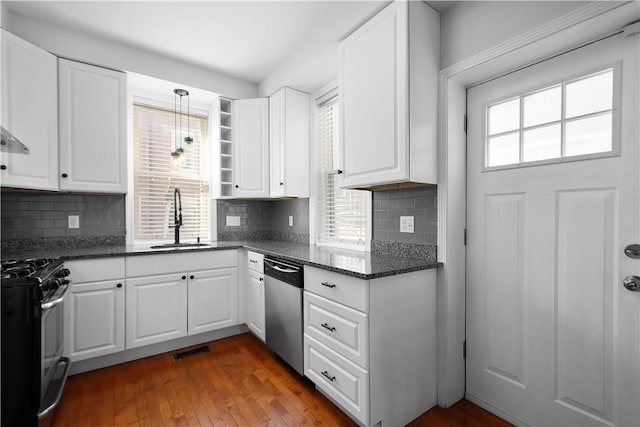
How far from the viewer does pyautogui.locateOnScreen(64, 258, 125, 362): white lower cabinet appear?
220 centimetres

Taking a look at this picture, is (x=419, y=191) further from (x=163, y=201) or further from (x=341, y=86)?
(x=163, y=201)

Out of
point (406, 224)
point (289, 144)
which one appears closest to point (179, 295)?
point (289, 144)

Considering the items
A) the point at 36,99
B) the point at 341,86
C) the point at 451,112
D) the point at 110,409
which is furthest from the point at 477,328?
the point at 36,99

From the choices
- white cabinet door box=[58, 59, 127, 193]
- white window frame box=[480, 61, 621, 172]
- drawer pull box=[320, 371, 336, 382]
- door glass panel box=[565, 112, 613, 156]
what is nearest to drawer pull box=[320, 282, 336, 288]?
drawer pull box=[320, 371, 336, 382]

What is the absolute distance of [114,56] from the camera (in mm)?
2588

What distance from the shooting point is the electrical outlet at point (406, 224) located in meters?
2.10

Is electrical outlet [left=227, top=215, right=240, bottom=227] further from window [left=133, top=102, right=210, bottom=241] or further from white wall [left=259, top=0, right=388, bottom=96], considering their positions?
white wall [left=259, top=0, right=388, bottom=96]

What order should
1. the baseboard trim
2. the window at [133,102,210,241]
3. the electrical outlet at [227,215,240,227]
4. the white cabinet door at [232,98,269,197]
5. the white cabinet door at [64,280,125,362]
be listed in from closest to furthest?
the white cabinet door at [64,280,125,362] → the baseboard trim → the window at [133,102,210,241] → the white cabinet door at [232,98,269,197] → the electrical outlet at [227,215,240,227]

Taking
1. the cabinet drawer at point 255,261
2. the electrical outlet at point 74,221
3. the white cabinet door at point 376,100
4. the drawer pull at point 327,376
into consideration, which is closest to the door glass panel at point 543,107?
the white cabinet door at point 376,100

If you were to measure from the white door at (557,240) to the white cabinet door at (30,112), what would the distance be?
3.01m

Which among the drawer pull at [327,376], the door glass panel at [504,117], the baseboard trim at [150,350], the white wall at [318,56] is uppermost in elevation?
the white wall at [318,56]

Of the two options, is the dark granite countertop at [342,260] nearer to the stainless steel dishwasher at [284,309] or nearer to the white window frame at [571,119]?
the stainless steel dishwasher at [284,309]

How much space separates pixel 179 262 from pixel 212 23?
1945mm

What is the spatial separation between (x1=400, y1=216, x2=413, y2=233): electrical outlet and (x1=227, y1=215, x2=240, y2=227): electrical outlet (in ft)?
6.94
